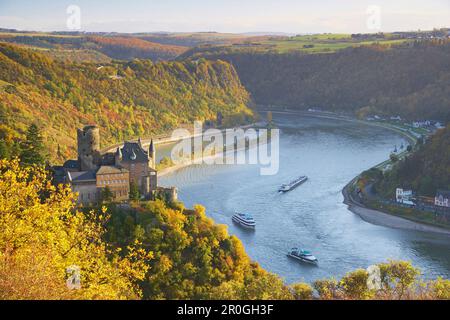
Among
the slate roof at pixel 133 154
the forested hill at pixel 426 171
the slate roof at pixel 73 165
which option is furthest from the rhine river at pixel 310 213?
the slate roof at pixel 73 165

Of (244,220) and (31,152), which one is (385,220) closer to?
(244,220)

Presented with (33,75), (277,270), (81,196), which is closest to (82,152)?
(81,196)

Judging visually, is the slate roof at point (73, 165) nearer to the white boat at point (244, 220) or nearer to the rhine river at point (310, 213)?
the rhine river at point (310, 213)

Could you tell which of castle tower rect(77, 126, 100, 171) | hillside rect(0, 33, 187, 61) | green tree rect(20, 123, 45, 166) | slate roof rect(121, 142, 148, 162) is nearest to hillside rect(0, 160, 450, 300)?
slate roof rect(121, 142, 148, 162)

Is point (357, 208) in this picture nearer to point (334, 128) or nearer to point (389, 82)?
point (334, 128)

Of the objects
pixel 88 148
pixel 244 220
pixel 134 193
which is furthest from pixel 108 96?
pixel 134 193

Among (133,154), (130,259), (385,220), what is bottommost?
(385,220)

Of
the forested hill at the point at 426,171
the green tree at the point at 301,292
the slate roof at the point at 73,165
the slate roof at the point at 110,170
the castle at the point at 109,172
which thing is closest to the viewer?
the green tree at the point at 301,292
